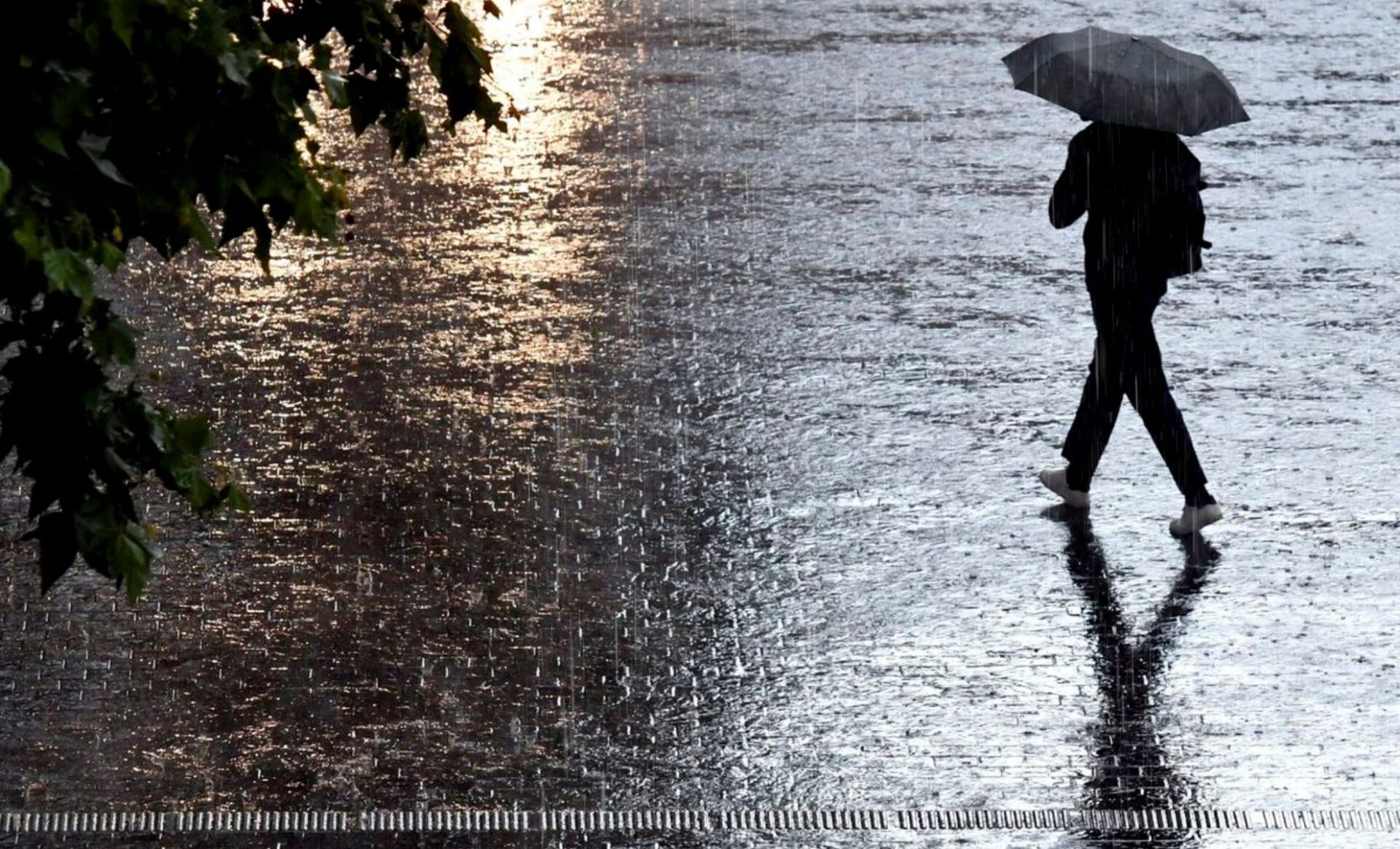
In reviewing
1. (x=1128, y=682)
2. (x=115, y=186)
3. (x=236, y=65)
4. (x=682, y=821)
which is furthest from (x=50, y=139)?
(x=1128, y=682)

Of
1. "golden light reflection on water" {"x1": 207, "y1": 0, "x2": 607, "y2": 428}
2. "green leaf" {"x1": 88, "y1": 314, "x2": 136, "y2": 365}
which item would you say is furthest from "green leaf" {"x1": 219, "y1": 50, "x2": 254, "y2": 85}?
"golden light reflection on water" {"x1": 207, "y1": 0, "x2": 607, "y2": 428}

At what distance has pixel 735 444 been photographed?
347 inches

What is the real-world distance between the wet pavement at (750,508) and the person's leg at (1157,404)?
0.28 metres

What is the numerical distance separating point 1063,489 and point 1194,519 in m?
0.55

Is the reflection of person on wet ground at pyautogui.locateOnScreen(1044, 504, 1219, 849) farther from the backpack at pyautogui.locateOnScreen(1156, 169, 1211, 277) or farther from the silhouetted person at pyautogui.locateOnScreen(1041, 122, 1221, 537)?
the backpack at pyautogui.locateOnScreen(1156, 169, 1211, 277)

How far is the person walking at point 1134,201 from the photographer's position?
7.71 metres

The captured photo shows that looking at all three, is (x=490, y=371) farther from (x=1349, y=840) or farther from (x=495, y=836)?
(x=1349, y=840)

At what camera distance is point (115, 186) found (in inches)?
171

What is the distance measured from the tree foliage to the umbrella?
380 cm

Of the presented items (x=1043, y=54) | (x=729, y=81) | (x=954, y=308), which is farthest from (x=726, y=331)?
(x=729, y=81)

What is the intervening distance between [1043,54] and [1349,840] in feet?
11.3

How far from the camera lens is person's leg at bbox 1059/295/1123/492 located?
8039 millimetres

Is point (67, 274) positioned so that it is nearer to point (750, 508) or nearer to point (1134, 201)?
point (750, 508)

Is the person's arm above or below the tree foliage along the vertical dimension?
above
